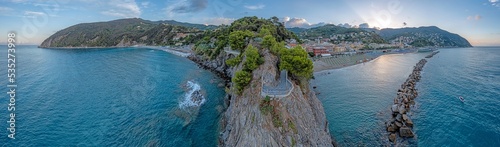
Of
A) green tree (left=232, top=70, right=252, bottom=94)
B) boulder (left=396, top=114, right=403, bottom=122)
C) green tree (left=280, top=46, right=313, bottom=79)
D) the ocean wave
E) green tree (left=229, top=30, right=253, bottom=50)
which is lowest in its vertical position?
boulder (left=396, top=114, right=403, bottom=122)

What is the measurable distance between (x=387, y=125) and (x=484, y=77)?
63714mm

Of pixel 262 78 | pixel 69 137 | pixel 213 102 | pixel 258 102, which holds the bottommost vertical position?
pixel 69 137

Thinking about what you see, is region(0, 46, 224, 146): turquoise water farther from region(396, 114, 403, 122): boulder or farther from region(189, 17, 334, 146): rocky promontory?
region(396, 114, 403, 122): boulder

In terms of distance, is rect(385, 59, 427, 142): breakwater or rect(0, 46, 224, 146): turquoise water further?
rect(385, 59, 427, 142): breakwater

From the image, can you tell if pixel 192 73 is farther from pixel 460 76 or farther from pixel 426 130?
pixel 460 76

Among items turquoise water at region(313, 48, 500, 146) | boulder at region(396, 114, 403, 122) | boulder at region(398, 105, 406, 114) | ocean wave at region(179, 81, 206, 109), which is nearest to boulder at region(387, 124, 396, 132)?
turquoise water at region(313, 48, 500, 146)

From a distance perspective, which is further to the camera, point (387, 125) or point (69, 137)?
point (387, 125)

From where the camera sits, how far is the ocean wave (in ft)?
135

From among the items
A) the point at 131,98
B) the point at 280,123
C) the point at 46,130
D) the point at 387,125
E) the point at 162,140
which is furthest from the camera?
the point at 131,98

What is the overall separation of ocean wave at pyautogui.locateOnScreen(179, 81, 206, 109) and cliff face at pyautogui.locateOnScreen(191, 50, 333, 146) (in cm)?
1118

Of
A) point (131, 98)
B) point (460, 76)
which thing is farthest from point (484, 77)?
point (131, 98)

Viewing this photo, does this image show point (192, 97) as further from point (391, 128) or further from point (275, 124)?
point (391, 128)

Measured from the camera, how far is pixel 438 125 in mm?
34094

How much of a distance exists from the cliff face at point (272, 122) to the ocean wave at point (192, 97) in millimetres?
11180
